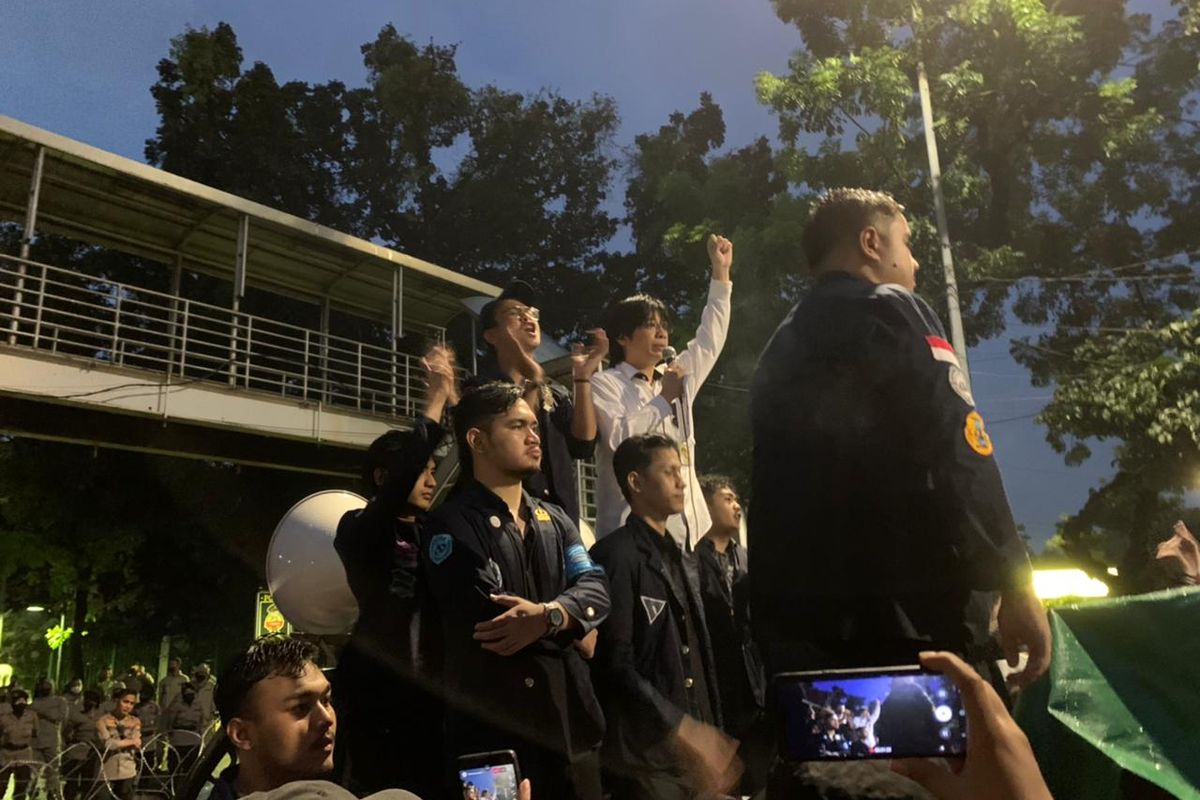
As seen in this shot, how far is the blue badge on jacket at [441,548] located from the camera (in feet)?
8.44

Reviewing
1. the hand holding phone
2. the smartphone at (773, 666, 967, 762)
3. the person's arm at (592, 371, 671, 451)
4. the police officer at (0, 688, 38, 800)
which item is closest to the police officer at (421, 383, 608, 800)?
the hand holding phone

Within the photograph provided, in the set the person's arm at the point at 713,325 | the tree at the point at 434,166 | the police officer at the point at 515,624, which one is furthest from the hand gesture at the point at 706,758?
the tree at the point at 434,166

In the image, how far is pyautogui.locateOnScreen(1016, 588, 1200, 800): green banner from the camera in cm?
127

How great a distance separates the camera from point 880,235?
229 cm

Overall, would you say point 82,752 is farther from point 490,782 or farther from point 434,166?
point 434,166

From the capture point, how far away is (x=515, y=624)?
7.92 feet

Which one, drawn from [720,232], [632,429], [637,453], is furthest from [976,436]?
[720,232]

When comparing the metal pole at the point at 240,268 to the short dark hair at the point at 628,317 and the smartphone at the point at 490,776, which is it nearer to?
the short dark hair at the point at 628,317

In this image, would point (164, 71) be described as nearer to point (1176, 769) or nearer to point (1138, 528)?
point (1138, 528)

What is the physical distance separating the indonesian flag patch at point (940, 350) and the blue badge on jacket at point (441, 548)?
1355 millimetres

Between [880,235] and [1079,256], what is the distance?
16.5m

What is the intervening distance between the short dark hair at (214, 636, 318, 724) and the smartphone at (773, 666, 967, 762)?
187cm

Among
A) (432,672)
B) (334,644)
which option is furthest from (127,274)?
(432,672)

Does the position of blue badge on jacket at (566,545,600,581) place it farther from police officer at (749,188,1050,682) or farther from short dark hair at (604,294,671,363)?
short dark hair at (604,294,671,363)
